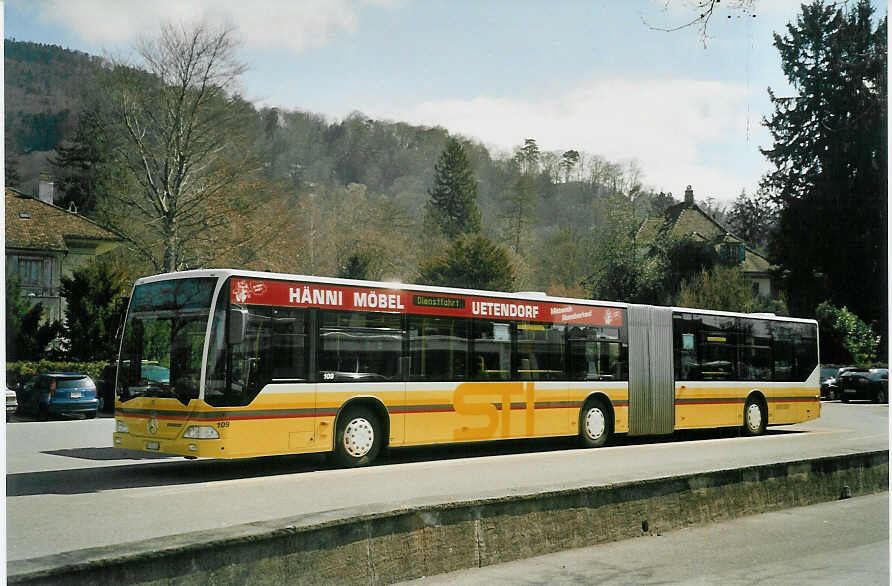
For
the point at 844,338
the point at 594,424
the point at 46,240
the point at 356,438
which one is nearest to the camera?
the point at 356,438

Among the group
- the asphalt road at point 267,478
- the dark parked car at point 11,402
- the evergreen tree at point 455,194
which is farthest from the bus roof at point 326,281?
the evergreen tree at point 455,194

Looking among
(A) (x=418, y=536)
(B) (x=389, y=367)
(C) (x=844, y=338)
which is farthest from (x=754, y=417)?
→ (C) (x=844, y=338)

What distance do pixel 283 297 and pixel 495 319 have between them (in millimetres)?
4626

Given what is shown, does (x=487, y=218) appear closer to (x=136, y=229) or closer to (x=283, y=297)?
(x=136, y=229)

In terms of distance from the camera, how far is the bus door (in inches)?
806

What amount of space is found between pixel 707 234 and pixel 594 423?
5303cm

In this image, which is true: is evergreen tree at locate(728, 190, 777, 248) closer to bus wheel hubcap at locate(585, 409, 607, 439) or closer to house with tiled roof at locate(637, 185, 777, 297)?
house with tiled roof at locate(637, 185, 777, 297)

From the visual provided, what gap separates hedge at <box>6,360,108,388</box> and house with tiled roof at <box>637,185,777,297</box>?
130 ft

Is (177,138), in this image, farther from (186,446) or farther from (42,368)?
(186,446)

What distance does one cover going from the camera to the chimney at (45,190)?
56.9 metres

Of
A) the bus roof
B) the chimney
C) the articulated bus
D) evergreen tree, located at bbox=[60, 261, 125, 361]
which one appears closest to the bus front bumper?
the articulated bus

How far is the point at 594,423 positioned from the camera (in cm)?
1944

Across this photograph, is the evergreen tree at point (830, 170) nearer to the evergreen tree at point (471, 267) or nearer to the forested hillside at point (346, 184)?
the forested hillside at point (346, 184)

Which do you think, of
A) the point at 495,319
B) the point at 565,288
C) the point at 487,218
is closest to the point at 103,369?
the point at 495,319
